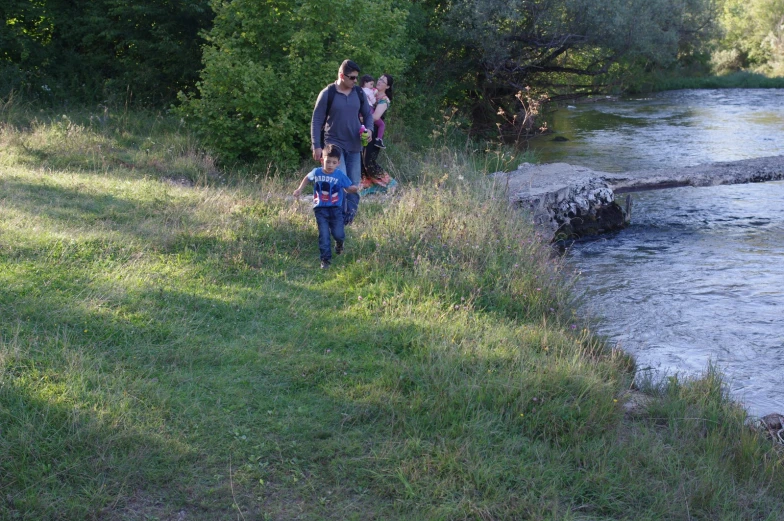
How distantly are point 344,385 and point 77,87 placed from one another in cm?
1449

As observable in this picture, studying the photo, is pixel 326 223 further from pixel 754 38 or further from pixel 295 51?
pixel 754 38

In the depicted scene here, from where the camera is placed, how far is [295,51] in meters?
11.7

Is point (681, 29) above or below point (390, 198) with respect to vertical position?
above

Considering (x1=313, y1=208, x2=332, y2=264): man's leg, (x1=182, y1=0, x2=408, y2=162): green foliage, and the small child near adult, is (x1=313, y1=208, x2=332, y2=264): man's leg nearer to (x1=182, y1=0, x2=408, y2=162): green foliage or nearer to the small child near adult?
the small child near adult

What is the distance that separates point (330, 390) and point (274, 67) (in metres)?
8.60

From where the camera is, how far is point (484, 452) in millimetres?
4234

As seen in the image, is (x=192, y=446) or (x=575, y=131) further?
(x=575, y=131)

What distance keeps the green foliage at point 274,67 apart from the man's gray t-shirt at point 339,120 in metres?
3.44

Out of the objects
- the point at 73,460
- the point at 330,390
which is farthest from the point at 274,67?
the point at 73,460

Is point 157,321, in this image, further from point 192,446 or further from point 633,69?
point 633,69

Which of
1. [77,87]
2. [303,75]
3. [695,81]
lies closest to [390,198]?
[303,75]

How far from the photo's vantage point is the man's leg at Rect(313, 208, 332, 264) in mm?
7188

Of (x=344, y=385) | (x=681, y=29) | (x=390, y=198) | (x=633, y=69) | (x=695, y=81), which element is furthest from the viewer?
(x=695, y=81)

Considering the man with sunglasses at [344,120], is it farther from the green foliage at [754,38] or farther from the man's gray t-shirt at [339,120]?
the green foliage at [754,38]
